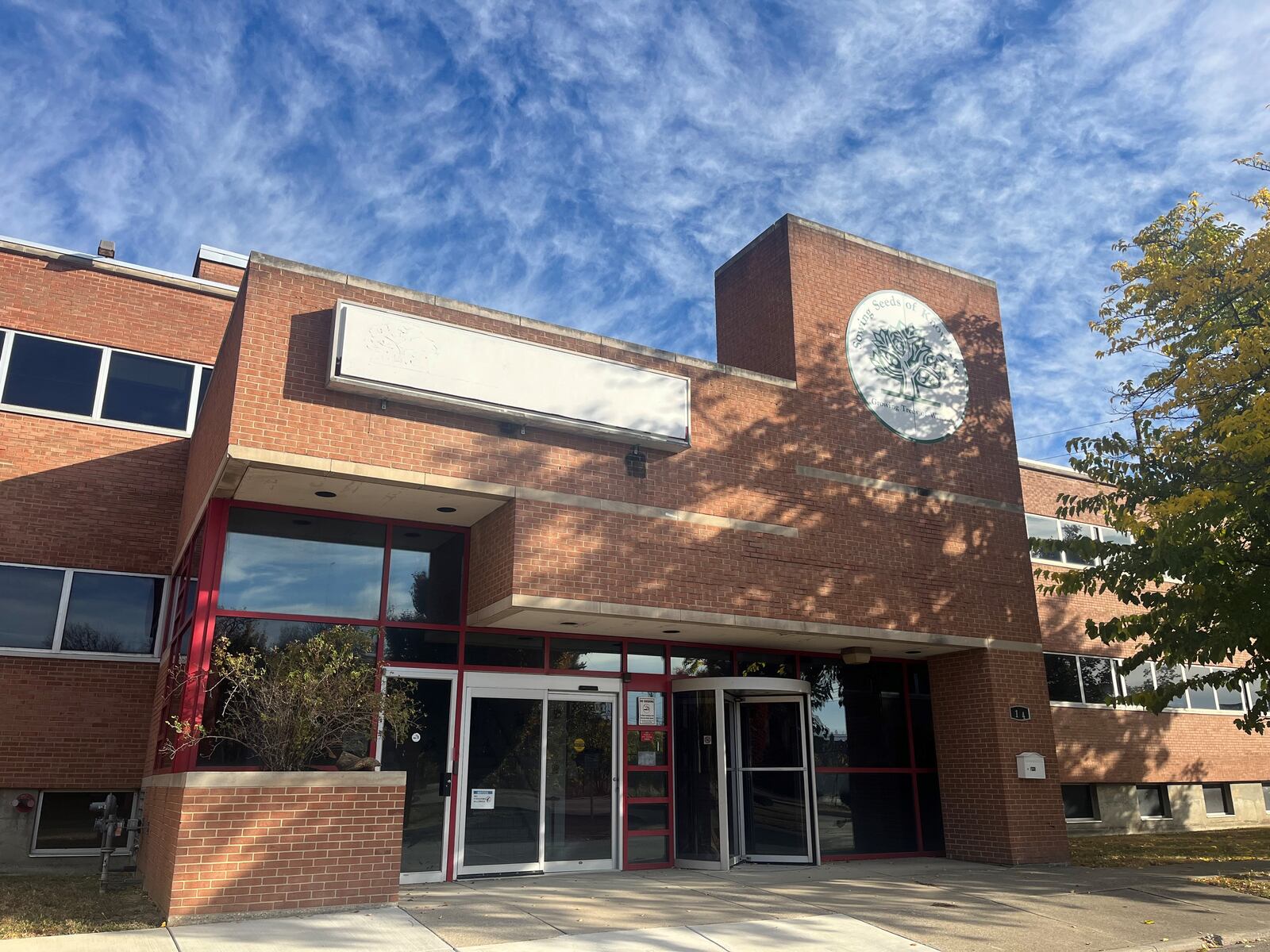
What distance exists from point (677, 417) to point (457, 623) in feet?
12.0

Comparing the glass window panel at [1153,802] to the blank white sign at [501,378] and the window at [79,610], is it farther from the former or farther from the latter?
the window at [79,610]

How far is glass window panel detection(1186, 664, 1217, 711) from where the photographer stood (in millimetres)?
20688

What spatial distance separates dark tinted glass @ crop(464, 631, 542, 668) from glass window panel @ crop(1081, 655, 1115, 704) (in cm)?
1239

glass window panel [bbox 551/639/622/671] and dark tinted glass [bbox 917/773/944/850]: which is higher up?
glass window panel [bbox 551/639/622/671]

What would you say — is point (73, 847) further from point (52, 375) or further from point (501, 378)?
point (501, 378)

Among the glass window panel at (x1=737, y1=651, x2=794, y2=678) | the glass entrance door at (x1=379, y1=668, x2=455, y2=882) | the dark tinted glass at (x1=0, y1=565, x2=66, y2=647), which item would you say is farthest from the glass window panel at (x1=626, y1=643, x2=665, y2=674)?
the dark tinted glass at (x1=0, y1=565, x2=66, y2=647)

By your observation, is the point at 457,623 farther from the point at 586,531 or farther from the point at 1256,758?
the point at 1256,758

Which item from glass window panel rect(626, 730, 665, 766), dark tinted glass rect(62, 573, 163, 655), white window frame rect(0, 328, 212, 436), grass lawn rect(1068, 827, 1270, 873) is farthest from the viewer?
grass lawn rect(1068, 827, 1270, 873)

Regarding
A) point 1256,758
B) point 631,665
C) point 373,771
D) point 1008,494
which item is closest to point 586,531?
point 631,665

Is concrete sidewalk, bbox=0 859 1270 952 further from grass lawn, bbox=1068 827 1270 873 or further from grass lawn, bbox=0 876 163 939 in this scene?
grass lawn, bbox=1068 827 1270 873

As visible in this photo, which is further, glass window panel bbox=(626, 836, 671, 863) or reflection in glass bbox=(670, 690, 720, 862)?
reflection in glass bbox=(670, 690, 720, 862)

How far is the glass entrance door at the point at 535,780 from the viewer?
11.3m

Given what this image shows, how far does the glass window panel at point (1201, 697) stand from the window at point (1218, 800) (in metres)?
1.64

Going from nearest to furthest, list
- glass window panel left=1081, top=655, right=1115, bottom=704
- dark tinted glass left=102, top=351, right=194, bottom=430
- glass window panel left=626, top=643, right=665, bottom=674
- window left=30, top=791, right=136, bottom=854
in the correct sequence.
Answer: window left=30, top=791, right=136, bottom=854
glass window panel left=626, top=643, right=665, bottom=674
dark tinted glass left=102, top=351, right=194, bottom=430
glass window panel left=1081, top=655, right=1115, bottom=704
